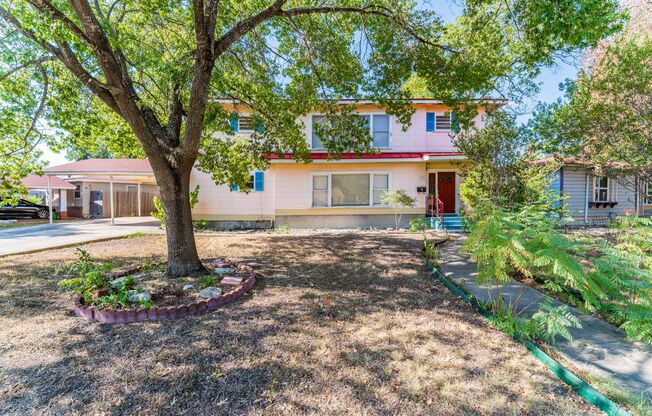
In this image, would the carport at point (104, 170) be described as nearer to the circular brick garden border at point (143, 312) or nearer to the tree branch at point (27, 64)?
the tree branch at point (27, 64)

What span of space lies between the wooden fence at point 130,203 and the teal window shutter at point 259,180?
12461 mm

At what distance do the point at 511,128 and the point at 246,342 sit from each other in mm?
8306

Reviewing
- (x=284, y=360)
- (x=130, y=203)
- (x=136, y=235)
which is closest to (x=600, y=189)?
(x=284, y=360)

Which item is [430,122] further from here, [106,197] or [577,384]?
[106,197]

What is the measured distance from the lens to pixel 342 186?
1396 cm

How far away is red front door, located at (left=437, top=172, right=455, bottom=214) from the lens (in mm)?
14578

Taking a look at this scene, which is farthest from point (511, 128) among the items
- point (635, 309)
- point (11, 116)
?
point (11, 116)

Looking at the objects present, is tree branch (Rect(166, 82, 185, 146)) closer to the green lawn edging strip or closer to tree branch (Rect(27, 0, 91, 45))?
tree branch (Rect(27, 0, 91, 45))

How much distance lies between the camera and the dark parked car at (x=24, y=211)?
1805 centimetres

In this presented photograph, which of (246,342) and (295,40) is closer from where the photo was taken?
(246,342)

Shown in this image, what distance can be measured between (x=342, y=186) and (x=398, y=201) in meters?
2.91

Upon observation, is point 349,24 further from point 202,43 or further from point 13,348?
point 13,348

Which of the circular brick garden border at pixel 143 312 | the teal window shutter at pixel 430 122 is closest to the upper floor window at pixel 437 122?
the teal window shutter at pixel 430 122

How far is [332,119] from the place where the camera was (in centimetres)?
884
